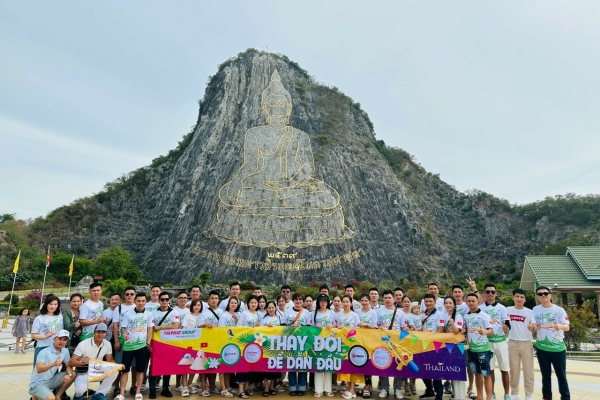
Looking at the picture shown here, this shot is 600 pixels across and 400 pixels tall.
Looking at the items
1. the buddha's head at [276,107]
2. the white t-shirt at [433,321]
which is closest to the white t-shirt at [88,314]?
the white t-shirt at [433,321]

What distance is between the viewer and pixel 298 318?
6.15 metres

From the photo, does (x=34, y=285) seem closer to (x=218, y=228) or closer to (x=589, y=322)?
(x=218, y=228)

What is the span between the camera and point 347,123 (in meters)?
42.6

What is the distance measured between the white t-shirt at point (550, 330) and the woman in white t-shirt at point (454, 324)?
3.28 feet

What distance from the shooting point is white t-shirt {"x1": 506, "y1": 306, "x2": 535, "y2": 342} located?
5453 millimetres

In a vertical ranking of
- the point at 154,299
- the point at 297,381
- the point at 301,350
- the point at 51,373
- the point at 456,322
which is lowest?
the point at 297,381

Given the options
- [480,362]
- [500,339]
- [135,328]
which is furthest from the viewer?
[500,339]

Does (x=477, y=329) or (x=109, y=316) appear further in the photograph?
(x=109, y=316)

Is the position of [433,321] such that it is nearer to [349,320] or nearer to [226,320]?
[349,320]

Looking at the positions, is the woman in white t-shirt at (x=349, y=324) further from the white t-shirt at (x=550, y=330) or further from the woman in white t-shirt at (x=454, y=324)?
the white t-shirt at (x=550, y=330)

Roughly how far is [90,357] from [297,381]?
2.95 m

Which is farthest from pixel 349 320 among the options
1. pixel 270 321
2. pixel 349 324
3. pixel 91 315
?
pixel 91 315

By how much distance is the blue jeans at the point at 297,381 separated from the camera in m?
5.82

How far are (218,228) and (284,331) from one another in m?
25.3
